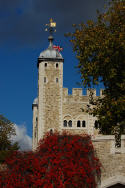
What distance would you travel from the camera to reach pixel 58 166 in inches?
622

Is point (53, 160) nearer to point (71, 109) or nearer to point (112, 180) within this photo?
point (112, 180)

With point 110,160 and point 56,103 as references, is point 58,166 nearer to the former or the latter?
point 110,160

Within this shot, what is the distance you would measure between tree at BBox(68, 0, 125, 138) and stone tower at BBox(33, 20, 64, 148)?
18.0 metres

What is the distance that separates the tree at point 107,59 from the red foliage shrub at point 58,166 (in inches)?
207

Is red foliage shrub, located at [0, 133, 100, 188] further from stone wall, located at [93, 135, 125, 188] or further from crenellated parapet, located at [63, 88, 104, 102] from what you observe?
crenellated parapet, located at [63, 88, 104, 102]

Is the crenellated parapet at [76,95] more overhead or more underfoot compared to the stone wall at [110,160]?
more overhead

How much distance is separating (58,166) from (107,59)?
8056mm

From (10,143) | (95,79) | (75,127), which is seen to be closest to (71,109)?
(75,127)

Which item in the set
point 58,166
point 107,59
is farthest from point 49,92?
point 58,166

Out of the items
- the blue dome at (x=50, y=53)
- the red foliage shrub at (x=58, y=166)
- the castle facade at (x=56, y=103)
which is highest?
the blue dome at (x=50, y=53)

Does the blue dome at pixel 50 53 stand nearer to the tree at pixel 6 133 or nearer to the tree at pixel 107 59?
the tree at pixel 6 133

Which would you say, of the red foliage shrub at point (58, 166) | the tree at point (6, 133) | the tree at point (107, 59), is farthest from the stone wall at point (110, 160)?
the tree at point (6, 133)

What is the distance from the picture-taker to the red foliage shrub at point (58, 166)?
1560cm

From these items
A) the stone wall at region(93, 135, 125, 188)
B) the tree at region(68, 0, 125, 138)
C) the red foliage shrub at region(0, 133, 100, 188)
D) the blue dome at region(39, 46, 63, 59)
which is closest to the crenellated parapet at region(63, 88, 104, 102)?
the blue dome at region(39, 46, 63, 59)
